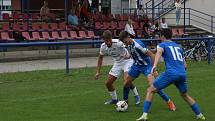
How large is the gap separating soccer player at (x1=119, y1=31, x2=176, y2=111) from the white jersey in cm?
58

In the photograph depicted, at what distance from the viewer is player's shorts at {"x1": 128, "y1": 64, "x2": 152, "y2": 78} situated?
37.4ft

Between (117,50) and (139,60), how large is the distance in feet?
2.69

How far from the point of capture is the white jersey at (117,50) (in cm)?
1191

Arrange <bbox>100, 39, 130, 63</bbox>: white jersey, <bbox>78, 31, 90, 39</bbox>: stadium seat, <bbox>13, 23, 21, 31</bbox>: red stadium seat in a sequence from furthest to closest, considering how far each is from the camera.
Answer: <bbox>78, 31, 90, 39</bbox>: stadium seat → <bbox>13, 23, 21, 31</bbox>: red stadium seat → <bbox>100, 39, 130, 63</bbox>: white jersey

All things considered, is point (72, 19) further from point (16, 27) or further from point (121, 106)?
point (121, 106)

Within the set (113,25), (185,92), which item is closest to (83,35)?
(113,25)

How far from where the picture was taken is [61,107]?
11.7 metres

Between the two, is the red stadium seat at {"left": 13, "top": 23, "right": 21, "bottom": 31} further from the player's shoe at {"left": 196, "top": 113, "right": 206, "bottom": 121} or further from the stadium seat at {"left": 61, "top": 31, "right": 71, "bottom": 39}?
the player's shoe at {"left": 196, "top": 113, "right": 206, "bottom": 121}

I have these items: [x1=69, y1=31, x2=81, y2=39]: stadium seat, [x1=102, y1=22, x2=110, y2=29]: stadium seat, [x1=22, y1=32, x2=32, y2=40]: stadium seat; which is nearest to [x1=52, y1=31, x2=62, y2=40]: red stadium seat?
[x1=69, y1=31, x2=81, y2=39]: stadium seat

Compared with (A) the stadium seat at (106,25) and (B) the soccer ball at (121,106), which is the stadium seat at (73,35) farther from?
(B) the soccer ball at (121,106)

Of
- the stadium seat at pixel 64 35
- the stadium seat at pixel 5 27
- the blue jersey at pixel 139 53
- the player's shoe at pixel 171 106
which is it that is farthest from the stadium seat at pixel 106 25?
the player's shoe at pixel 171 106

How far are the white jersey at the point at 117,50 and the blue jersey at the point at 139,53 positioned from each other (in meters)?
0.59

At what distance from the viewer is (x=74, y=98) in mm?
13102

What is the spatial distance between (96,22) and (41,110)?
20132 mm
